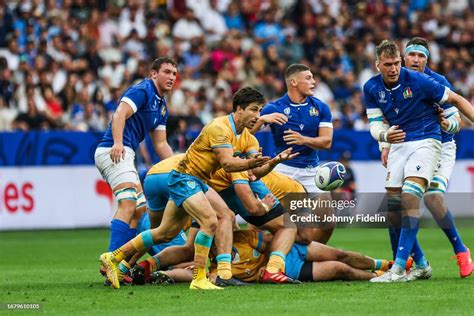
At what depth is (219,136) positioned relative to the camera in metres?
11.3

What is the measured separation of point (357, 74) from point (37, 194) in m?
9.59

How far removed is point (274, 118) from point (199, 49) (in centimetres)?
1305

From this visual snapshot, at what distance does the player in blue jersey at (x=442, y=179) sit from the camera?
479 inches

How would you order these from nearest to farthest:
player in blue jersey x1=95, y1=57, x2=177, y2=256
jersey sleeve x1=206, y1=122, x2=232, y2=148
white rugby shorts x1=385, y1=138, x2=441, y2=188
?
jersey sleeve x1=206, y1=122, x2=232, y2=148 → white rugby shorts x1=385, y1=138, x2=441, y2=188 → player in blue jersey x1=95, y1=57, x2=177, y2=256

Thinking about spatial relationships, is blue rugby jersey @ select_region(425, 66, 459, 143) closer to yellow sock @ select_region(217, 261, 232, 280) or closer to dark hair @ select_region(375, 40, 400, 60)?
dark hair @ select_region(375, 40, 400, 60)

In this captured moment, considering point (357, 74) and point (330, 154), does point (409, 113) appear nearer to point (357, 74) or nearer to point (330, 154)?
point (330, 154)

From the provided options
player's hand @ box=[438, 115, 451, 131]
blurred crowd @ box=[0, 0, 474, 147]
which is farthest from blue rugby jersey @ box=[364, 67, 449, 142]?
blurred crowd @ box=[0, 0, 474, 147]

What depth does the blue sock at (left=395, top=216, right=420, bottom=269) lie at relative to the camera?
11.7 metres

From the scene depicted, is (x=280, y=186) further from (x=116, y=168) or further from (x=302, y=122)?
(x=116, y=168)

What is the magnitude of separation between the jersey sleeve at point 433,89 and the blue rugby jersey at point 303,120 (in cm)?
193

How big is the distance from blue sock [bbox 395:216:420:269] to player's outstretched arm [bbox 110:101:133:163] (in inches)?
128

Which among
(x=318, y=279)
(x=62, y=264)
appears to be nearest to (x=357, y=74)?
(x=62, y=264)

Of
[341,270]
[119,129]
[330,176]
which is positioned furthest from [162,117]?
[341,270]

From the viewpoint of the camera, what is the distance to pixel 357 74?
Answer: 26.8m
